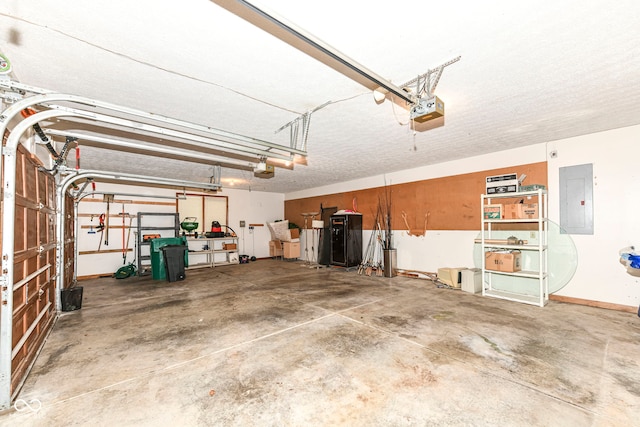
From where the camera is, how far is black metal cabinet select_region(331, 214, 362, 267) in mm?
7184

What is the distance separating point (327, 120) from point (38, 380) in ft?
12.1

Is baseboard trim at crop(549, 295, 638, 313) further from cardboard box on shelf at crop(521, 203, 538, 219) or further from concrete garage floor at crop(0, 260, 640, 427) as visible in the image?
cardboard box on shelf at crop(521, 203, 538, 219)

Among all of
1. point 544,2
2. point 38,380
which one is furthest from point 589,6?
point 38,380

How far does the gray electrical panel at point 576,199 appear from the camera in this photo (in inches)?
158

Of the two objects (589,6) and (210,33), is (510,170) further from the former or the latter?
(210,33)

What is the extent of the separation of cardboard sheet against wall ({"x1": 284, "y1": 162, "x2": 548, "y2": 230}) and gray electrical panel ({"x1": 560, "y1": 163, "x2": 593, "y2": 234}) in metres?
0.29

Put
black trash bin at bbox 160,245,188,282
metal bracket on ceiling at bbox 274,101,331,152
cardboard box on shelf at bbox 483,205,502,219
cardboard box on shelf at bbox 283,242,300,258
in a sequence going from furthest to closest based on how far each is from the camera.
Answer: cardboard box on shelf at bbox 283,242,300,258 < black trash bin at bbox 160,245,188,282 < cardboard box on shelf at bbox 483,205,502,219 < metal bracket on ceiling at bbox 274,101,331,152

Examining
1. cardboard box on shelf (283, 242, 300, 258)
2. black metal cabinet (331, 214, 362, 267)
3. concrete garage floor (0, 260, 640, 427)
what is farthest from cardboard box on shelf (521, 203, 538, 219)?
cardboard box on shelf (283, 242, 300, 258)

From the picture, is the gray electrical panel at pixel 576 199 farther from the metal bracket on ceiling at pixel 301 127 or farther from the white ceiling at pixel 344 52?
the metal bracket on ceiling at pixel 301 127

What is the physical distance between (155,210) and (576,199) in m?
9.56

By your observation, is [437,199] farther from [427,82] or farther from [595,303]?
[427,82]

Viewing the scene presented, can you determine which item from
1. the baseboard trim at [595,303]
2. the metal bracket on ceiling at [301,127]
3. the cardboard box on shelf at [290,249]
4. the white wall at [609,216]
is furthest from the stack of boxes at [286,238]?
the white wall at [609,216]

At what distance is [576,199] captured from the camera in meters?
4.12

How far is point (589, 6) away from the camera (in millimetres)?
1623
